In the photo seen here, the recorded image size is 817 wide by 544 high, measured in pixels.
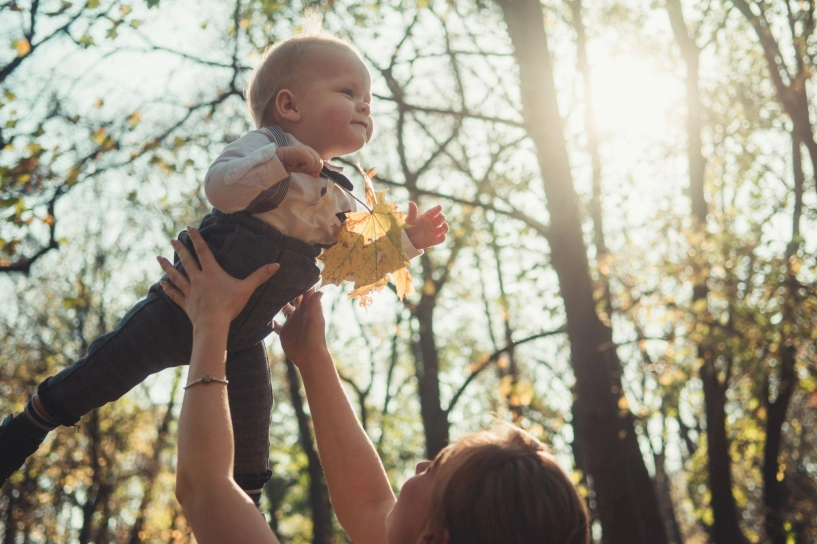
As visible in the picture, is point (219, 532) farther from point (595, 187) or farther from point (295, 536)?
point (295, 536)

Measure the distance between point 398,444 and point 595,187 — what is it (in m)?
23.9

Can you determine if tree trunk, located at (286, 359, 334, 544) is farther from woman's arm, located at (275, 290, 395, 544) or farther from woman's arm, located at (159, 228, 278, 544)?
woman's arm, located at (159, 228, 278, 544)

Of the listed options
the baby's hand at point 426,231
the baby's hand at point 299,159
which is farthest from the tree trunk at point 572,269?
the baby's hand at point 299,159

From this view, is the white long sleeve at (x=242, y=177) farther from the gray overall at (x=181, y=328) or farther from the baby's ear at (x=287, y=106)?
the baby's ear at (x=287, y=106)

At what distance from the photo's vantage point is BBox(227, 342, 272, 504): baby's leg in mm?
2328

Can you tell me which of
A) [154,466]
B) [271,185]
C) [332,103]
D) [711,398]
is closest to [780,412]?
[711,398]

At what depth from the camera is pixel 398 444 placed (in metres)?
32.8

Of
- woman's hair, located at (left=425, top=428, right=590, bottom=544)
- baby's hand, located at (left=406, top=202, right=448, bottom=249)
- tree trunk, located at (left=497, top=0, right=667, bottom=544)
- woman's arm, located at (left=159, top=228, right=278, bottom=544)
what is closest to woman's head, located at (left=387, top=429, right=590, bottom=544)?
woman's hair, located at (left=425, top=428, right=590, bottom=544)

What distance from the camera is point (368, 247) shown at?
224cm

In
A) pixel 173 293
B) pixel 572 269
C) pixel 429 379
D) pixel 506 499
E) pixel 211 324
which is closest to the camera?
pixel 506 499

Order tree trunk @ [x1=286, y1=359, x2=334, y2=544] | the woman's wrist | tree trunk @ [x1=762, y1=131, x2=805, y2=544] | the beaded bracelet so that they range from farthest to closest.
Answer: tree trunk @ [x1=286, y1=359, x2=334, y2=544], tree trunk @ [x1=762, y1=131, x2=805, y2=544], the woman's wrist, the beaded bracelet

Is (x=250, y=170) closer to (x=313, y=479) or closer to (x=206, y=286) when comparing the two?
(x=206, y=286)

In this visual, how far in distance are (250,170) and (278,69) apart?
0.57 meters

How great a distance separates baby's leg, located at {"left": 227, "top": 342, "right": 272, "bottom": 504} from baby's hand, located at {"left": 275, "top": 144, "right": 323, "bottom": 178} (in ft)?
2.16
